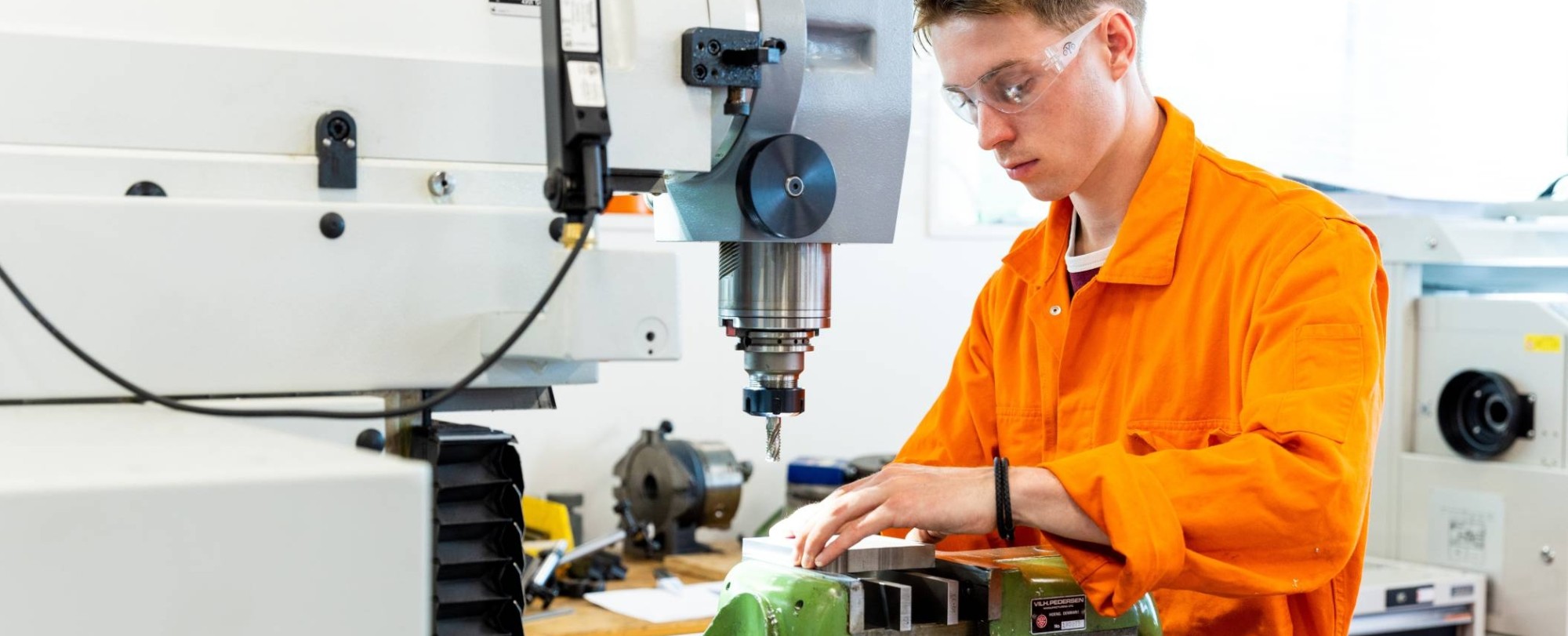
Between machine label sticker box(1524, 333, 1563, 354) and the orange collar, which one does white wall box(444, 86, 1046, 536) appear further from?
the orange collar

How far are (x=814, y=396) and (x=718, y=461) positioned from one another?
614 mm

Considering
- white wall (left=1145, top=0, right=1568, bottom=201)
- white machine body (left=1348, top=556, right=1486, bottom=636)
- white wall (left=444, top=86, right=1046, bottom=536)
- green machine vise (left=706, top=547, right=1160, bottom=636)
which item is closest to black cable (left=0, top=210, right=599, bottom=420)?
green machine vise (left=706, top=547, right=1160, bottom=636)

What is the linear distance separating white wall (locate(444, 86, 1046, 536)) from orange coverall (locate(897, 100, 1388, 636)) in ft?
4.71

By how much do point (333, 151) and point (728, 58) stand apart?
0.32 meters

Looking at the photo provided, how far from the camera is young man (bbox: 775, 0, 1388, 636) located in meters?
1.27

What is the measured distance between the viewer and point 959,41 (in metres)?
1.54

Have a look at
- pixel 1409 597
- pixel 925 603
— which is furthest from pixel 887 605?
pixel 1409 597

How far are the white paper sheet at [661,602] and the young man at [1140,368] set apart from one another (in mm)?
879

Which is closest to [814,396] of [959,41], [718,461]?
[718,461]

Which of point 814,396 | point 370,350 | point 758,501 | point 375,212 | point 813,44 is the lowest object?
point 758,501

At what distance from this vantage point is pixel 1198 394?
1.50 m

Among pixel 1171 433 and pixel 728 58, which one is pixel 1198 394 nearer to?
pixel 1171 433

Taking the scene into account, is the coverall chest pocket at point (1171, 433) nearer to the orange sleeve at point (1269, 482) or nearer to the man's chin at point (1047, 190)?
the orange sleeve at point (1269, 482)

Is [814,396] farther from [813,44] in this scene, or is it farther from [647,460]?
[813,44]
